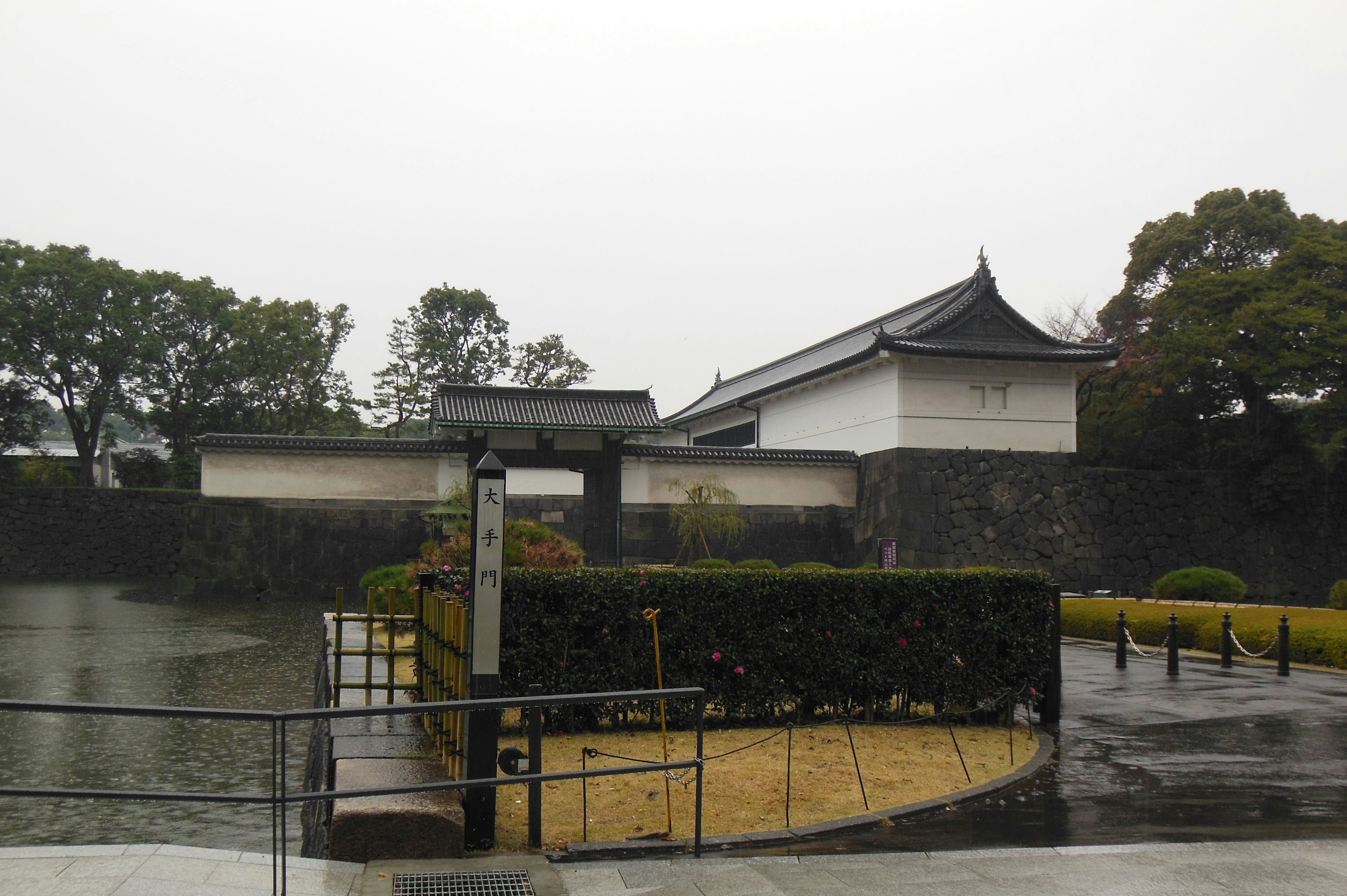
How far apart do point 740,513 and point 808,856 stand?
1801cm

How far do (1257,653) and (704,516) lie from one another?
11279mm

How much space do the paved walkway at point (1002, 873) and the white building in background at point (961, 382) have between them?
17.3 m

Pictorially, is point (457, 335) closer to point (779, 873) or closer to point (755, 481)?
point (755, 481)

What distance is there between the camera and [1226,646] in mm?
13734

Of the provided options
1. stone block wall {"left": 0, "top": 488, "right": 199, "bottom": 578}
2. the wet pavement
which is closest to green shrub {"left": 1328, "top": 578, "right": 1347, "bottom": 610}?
the wet pavement

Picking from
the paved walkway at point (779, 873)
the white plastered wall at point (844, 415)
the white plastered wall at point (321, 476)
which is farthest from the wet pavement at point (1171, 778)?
the white plastered wall at point (321, 476)

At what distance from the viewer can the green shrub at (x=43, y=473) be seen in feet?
105

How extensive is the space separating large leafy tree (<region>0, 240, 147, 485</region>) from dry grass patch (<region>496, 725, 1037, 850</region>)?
33.1 m

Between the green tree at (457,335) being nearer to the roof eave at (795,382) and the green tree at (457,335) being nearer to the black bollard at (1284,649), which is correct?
the roof eave at (795,382)

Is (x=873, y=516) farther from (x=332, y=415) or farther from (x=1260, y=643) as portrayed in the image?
(x=332, y=415)

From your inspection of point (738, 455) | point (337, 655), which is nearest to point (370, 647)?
point (337, 655)

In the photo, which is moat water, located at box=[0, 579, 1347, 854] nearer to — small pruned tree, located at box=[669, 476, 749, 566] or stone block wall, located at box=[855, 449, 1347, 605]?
stone block wall, located at box=[855, 449, 1347, 605]

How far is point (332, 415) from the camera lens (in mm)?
38750

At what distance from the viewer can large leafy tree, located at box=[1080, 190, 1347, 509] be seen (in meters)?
25.1
